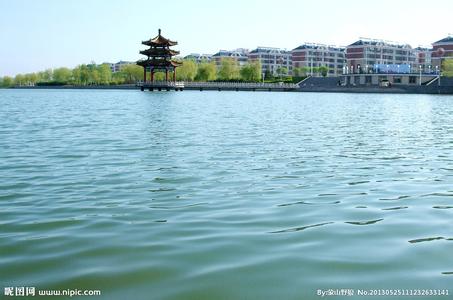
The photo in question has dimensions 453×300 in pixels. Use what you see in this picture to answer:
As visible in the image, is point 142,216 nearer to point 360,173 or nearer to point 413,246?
point 413,246

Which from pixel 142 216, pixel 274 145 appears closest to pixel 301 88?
pixel 274 145

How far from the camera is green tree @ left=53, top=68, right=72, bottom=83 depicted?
137 meters

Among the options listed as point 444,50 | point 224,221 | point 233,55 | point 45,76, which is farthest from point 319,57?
point 224,221

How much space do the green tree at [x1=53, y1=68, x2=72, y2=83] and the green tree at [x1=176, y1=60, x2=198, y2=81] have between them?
141 feet

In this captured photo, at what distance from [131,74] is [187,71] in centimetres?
2022

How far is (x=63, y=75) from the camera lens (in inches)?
5413

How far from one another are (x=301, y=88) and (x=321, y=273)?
9466 centimetres

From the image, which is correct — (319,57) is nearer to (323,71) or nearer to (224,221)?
(323,71)

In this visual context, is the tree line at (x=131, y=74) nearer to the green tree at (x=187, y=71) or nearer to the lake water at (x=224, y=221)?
the green tree at (x=187, y=71)

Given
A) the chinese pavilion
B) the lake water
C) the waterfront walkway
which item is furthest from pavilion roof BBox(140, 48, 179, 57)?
the lake water

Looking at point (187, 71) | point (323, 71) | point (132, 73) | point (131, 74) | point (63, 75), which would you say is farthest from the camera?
point (63, 75)

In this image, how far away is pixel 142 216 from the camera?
241 inches

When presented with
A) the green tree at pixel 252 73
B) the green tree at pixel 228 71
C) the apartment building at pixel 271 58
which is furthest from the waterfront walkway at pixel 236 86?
the apartment building at pixel 271 58

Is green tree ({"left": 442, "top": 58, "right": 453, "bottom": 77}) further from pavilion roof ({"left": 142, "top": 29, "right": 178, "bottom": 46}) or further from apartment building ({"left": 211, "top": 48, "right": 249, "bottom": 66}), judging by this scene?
apartment building ({"left": 211, "top": 48, "right": 249, "bottom": 66})
